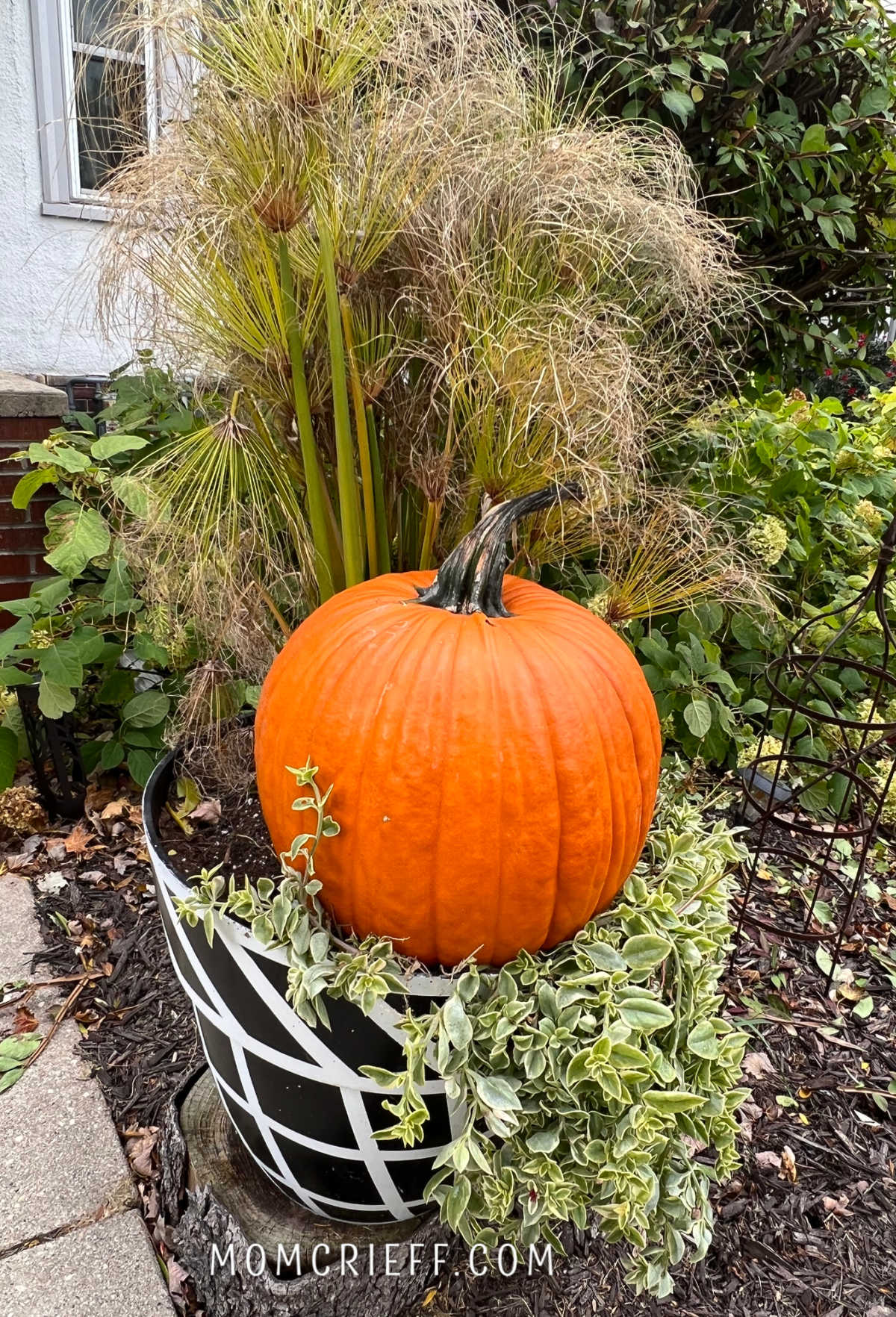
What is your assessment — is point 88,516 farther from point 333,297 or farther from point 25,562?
point 333,297

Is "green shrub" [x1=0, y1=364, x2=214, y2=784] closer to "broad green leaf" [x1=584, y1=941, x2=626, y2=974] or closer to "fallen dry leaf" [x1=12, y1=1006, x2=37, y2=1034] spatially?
"fallen dry leaf" [x1=12, y1=1006, x2=37, y2=1034]

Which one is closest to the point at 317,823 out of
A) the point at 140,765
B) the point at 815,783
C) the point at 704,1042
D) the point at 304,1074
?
the point at 304,1074

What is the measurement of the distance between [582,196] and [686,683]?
1.17 m

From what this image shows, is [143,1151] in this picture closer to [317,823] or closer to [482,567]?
[317,823]

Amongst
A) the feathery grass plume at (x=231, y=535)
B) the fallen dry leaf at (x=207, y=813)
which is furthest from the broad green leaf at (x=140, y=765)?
the fallen dry leaf at (x=207, y=813)

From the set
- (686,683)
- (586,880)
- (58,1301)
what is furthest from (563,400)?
(58,1301)

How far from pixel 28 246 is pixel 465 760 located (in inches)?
155

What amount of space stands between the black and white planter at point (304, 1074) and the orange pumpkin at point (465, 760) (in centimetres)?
11

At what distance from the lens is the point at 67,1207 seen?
1267 millimetres

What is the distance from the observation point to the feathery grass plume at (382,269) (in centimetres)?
102

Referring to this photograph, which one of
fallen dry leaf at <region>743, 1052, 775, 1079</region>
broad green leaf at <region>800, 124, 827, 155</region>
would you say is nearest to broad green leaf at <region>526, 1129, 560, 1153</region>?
fallen dry leaf at <region>743, 1052, 775, 1079</region>

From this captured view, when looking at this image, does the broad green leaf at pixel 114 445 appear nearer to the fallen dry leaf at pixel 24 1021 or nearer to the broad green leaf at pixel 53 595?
the broad green leaf at pixel 53 595

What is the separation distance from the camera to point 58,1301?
3.70 ft

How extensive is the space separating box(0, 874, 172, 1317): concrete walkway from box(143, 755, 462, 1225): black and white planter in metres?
0.30
